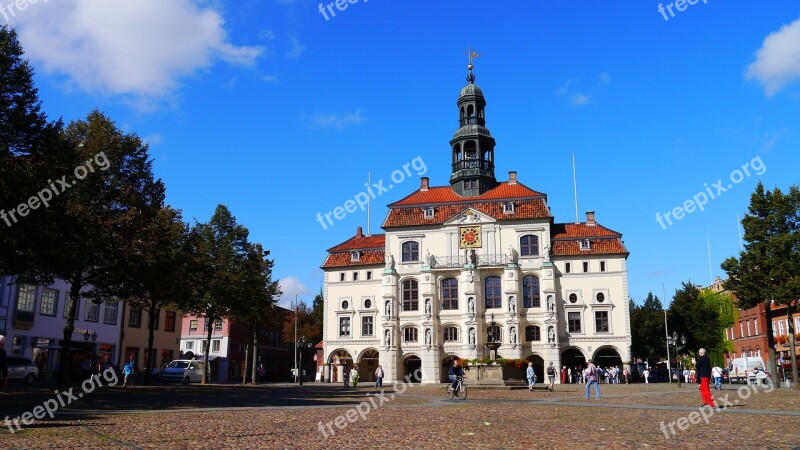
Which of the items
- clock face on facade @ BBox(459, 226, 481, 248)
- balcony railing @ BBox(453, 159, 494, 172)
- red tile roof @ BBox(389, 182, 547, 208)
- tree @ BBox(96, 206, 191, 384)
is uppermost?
balcony railing @ BBox(453, 159, 494, 172)

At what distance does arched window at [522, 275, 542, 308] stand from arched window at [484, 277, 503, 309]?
7.92 feet

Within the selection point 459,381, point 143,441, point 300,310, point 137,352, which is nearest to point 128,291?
point 459,381

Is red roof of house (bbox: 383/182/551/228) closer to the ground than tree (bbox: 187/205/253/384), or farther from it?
farther from it

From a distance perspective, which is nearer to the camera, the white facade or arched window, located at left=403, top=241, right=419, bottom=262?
the white facade

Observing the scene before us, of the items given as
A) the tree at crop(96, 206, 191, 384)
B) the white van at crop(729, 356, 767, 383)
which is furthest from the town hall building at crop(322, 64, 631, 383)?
the tree at crop(96, 206, 191, 384)

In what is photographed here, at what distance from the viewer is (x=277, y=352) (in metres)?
92.5

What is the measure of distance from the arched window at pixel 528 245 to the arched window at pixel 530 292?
246 centimetres

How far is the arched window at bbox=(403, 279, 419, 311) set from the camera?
215 ft

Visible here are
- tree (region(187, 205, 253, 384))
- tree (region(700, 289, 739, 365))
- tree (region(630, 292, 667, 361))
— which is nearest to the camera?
tree (region(187, 205, 253, 384))

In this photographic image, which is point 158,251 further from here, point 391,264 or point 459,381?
point 391,264

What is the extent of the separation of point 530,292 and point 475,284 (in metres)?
5.51

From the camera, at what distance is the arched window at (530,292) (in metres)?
62.7

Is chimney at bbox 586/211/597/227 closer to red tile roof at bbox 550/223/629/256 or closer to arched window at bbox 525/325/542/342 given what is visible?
red tile roof at bbox 550/223/629/256

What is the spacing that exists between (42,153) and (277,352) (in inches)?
2807
